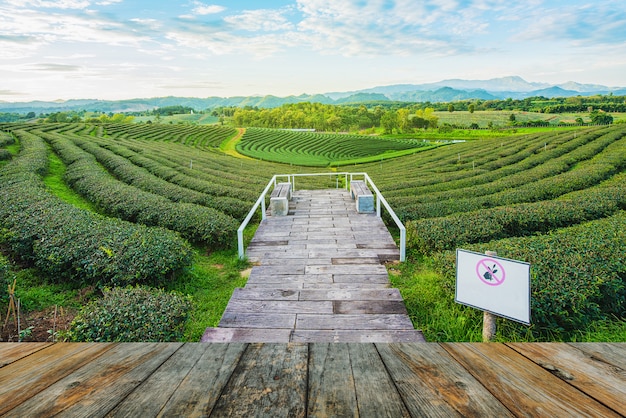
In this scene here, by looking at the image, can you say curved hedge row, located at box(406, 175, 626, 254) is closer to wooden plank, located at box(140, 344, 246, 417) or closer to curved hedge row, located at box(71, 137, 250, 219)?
curved hedge row, located at box(71, 137, 250, 219)

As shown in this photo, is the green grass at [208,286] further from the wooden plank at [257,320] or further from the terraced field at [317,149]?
the terraced field at [317,149]

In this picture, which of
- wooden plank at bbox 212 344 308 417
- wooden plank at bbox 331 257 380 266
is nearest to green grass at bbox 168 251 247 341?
wooden plank at bbox 331 257 380 266

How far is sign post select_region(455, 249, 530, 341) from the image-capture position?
2740mm

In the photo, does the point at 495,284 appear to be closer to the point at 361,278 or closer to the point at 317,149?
the point at 361,278

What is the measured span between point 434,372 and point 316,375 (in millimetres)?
481

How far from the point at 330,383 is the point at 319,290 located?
3762 mm

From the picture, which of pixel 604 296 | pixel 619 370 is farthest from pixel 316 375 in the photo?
pixel 604 296

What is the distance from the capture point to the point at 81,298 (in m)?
5.43

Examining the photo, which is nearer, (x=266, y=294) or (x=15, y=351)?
(x=15, y=351)

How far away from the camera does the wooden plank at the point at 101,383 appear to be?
48.6 inches

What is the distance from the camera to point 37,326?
4566mm

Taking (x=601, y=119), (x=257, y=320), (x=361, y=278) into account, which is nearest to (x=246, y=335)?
(x=257, y=320)

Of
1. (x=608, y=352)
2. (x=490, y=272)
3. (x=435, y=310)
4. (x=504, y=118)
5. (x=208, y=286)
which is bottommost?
(x=208, y=286)

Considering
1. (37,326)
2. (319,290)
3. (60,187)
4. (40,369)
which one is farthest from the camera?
(60,187)
